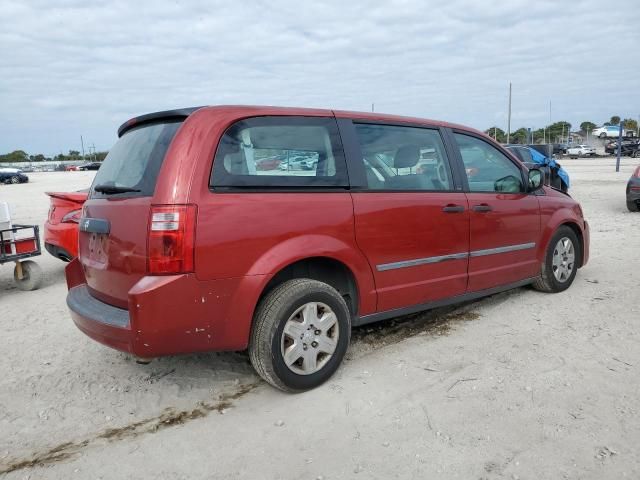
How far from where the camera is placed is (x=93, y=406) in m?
3.26

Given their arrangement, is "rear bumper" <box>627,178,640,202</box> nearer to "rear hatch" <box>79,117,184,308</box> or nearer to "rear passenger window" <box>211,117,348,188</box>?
"rear passenger window" <box>211,117,348,188</box>

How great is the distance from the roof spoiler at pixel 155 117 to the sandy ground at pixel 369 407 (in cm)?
171

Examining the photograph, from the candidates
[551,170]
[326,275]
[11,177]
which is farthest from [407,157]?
[11,177]

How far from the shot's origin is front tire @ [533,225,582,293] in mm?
5184

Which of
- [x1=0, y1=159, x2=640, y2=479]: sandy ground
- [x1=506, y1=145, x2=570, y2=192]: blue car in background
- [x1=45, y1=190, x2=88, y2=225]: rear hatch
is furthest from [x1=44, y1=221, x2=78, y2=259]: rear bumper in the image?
[x1=506, y1=145, x2=570, y2=192]: blue car in background

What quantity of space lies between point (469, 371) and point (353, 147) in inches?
66.7

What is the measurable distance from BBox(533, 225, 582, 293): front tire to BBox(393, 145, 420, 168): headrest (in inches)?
76.5

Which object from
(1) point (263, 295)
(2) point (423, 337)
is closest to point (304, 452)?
(1) point (263, 295)

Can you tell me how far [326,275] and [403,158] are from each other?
3.63 feet

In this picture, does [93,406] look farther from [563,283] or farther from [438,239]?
[563,283]

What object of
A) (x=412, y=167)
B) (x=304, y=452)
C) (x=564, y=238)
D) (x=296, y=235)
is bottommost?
(x=304, y=452)

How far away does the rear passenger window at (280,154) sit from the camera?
307cm

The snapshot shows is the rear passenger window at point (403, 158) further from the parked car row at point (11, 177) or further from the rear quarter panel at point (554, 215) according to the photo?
the parked car row at point (11, 177)

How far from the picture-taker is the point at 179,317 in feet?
9.45
